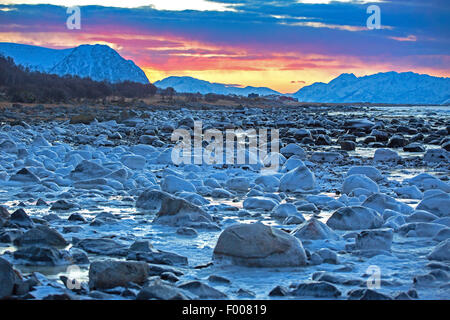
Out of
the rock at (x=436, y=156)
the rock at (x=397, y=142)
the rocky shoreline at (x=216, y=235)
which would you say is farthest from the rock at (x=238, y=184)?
the rock at (x=397, y=142)

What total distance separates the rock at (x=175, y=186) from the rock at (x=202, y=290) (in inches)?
133

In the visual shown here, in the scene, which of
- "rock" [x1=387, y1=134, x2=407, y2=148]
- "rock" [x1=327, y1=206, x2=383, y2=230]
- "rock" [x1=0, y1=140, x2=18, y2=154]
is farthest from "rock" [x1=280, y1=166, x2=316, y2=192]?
"rock" [x1=387, y1=134, x2=407, y2=148]

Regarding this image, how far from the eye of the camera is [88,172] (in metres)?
7.05

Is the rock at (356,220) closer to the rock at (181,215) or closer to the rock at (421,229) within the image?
the rock at (421,229)

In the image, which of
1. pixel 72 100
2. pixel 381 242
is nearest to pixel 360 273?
pixel 381 242

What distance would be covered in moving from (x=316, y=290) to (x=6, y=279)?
1625mm

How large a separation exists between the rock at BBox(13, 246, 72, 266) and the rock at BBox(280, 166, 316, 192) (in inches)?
147

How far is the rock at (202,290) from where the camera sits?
280 cm

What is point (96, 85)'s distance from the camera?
38812 mm

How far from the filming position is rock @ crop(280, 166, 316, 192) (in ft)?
21.9

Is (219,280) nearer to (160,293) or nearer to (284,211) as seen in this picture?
(160,293)

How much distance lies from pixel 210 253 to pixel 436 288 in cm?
149

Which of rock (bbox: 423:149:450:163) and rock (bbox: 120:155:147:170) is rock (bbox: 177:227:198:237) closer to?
rock (bbox: 120:155:147:170)
